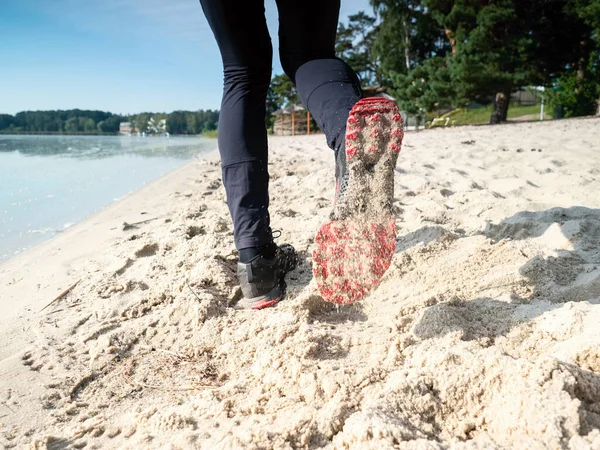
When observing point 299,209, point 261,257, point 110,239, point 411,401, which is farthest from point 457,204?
point 110,239

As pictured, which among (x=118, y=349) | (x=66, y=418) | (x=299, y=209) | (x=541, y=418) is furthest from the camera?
(x=299, y=209)

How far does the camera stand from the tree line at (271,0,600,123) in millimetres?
13016

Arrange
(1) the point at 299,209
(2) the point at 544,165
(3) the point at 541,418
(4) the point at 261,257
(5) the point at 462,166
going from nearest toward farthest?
(3) the point at 541,418, (4) the point at 261,257, (1) the point at 299,209, (2) the point at 544,165, (5) the point at 462,166

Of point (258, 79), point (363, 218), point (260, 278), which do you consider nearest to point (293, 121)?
point (258, 79)

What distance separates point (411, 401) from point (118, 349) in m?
0.81

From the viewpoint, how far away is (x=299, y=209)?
8.21ft

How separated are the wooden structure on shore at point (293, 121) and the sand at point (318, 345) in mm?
21857

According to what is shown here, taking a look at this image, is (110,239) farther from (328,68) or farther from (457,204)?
(457,204)

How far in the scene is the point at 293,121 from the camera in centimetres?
2325

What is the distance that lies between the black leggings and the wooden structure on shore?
22134 mm

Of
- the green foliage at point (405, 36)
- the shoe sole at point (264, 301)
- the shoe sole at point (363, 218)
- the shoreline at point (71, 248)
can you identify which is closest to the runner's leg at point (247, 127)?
the shoe sole at point (264, 301)

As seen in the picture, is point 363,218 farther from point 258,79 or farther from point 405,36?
point 405,36

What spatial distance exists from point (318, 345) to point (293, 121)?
Answer: 75.3ft

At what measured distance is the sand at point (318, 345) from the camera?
72 centimetres
